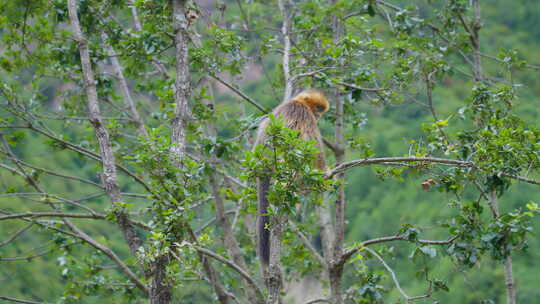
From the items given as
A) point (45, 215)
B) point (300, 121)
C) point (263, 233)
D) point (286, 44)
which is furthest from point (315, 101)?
point (45, 215)

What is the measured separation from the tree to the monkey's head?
10.1 inches

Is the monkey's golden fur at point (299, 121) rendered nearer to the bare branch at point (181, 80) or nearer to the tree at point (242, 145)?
the tree at point (242, 145)

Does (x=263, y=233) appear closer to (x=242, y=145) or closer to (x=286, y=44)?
(x=242, y=145)

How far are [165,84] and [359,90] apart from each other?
1.81 m

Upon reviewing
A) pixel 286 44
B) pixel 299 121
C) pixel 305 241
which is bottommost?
pixel 305 241

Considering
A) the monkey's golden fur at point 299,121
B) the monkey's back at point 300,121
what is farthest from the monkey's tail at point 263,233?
Result: the monkey's back at point 300,121

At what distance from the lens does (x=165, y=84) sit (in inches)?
212

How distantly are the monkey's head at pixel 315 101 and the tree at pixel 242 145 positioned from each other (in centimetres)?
26

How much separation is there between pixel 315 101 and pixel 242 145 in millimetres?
1038

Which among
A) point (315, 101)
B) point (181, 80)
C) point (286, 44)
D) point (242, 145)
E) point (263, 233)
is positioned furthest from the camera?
point (315, 101)

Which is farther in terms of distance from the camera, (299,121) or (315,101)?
(315,101)

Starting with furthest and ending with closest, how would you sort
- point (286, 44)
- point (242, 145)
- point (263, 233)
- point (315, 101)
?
point (315, 101), point (286, 44), point (242, 145), point (263, 233)

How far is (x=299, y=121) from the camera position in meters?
5.66

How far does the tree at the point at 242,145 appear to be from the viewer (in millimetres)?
3518
